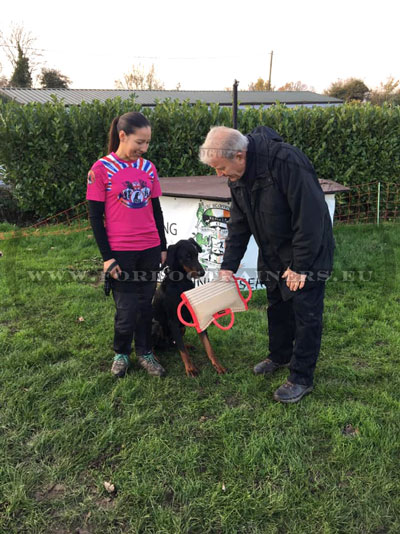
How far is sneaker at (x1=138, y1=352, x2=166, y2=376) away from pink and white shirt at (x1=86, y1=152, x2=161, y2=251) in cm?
95

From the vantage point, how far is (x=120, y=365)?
3195 millimetres

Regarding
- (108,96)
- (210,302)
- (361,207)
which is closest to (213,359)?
(210,302)

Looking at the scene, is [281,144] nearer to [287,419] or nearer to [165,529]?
[287,419]

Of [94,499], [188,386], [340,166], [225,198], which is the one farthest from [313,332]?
[340,166]

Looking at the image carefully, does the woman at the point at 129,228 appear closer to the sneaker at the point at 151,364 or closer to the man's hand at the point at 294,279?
the sneaker at the point at 151,364

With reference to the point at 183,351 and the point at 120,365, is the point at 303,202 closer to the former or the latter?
the point at 183,351

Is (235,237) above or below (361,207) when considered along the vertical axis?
above

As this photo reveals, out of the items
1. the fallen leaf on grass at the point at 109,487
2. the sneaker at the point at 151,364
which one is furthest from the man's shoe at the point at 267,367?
the fallen leaf on grass at the point at 109,487

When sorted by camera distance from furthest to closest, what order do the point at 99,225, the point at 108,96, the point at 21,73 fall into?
the point at 21,73, the point at 108,96, the point at 99,225

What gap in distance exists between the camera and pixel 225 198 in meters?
4.17

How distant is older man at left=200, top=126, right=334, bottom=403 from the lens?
2.37m

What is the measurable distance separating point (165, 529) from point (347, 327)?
8.87ft

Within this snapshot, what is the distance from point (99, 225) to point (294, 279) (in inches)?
55.1

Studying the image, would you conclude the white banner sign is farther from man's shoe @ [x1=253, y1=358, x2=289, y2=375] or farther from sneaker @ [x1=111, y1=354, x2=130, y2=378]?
sneaker @ [x1=111, y1=354, x2=130, y2=378]
